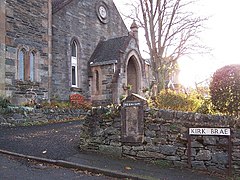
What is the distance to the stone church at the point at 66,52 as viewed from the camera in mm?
14805

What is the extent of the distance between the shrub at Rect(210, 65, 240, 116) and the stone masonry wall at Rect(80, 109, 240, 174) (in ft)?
2.05

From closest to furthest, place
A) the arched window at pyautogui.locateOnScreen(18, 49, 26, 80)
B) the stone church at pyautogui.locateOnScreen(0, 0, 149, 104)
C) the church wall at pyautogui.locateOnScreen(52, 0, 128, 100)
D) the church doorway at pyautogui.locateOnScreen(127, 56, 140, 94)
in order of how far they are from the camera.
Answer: the stone church at pyautogui.locateOnScreen(0, 0, 149, 104) < the arched window at pyautogui.locateOnScreen(18, 49, 26, 80) < the church wall at pyautogui.locateOnScreen(52, 0, 128, 100) < the church doorway at pyautogui.locateOnScreen(127, 56, 140, 94)

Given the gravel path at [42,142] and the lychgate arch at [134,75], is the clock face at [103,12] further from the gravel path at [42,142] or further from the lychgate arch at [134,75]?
the gravel path at [42,142]

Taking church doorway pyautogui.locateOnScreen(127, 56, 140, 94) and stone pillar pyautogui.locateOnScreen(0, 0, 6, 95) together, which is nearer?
stone pillar pyautogui.locateOnScreen(0, 0, 6, 95)

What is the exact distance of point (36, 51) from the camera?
16.2 metres

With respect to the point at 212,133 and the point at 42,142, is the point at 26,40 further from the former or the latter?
the point at 212,133

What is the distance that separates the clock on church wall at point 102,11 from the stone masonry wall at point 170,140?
604 inches

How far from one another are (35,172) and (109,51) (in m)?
14.6

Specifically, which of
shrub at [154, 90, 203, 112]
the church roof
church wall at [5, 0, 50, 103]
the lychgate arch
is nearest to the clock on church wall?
the church roof

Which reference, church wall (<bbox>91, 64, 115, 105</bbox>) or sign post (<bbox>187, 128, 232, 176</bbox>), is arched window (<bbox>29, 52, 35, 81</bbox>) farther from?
sign post (<bbox>187, 128, 232, 176</bbox>)

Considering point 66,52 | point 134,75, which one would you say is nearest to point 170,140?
point 66,52


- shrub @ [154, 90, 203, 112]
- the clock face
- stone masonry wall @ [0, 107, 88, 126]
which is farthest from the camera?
the clock face

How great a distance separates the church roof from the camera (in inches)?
749

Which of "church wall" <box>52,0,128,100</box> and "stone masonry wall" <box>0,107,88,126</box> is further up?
"church wall" <box>52,0,128,100</box>
